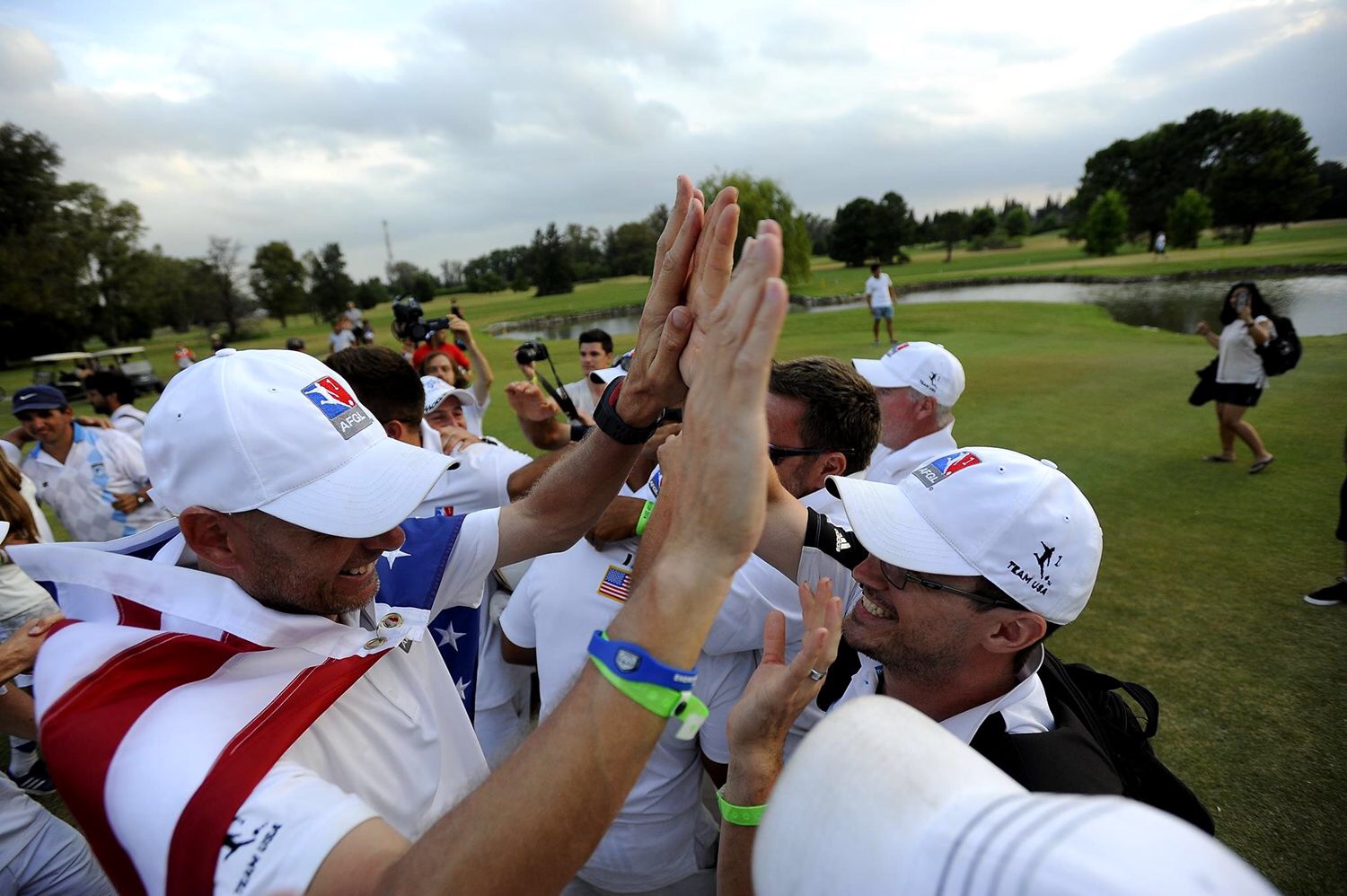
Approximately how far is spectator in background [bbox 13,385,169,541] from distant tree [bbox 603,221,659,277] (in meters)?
77.8

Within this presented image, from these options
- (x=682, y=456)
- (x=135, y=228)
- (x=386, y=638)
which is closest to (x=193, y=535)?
(x=386, y=638)

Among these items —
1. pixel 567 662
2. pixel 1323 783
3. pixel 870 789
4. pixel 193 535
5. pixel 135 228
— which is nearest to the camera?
pixel 870 789

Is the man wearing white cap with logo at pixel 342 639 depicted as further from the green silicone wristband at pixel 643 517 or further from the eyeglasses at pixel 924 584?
the eyeglasses at pixel 924 584

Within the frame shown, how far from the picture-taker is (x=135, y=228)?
53781 mm

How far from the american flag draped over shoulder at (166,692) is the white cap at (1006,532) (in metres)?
1.34

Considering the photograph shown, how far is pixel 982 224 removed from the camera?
285 ft

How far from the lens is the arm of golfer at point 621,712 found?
0.93m

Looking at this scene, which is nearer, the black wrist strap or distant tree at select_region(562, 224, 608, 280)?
the black wrist strap

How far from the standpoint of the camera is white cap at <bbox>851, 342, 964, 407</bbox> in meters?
4.35

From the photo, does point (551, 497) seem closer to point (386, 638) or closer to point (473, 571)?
point (473, 571)

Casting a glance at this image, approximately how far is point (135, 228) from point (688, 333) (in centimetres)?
6980

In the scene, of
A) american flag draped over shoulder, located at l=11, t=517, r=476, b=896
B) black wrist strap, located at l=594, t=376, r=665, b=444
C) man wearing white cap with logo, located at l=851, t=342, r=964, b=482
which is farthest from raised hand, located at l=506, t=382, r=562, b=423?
american flag draped over shoulder, located at l=11, t=517, r=476, b=896

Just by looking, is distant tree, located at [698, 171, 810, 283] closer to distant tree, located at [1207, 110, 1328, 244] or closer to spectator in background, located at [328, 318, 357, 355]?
spectator in background, located at [328, 318, 357, 355]

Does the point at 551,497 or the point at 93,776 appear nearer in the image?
the point at 93,776
